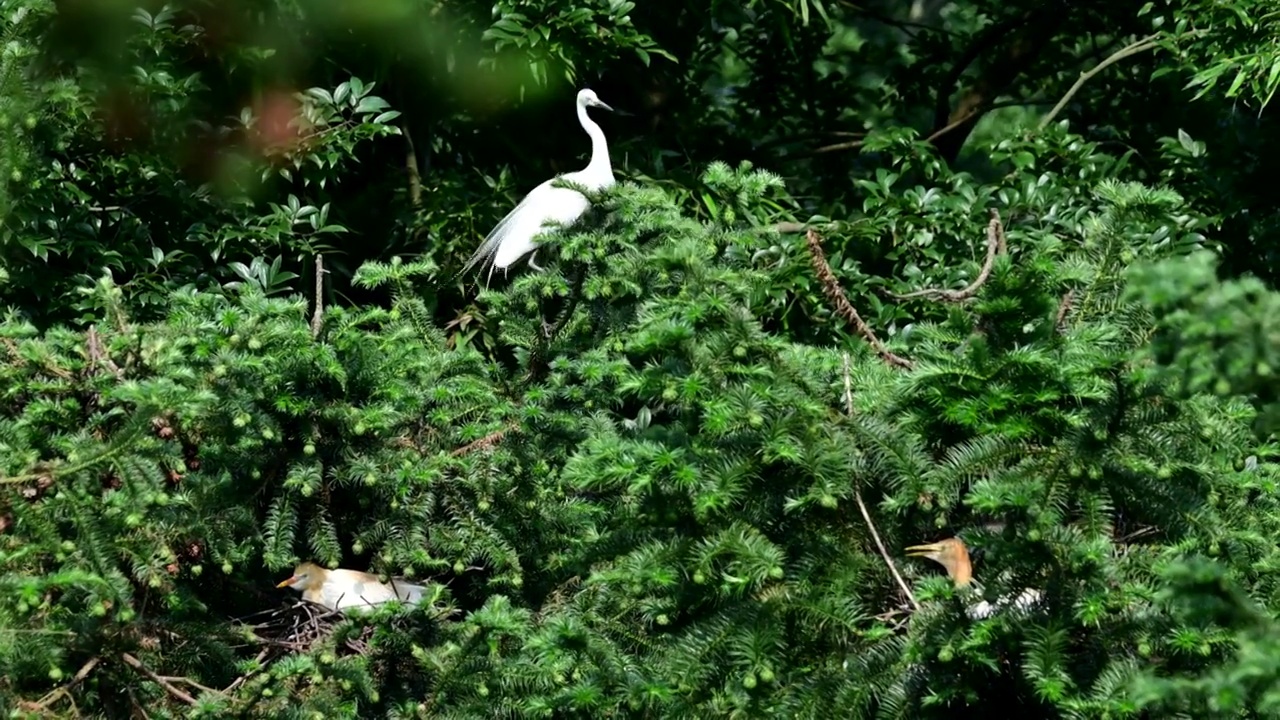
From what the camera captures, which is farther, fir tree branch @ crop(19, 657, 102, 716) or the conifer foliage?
fir tree branch @ crop(19, 657, 102, 716)

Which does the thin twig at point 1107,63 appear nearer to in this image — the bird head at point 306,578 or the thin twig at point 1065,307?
the thin twig at point 1065,307

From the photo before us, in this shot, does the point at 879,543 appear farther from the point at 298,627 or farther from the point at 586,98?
the point at 586,98

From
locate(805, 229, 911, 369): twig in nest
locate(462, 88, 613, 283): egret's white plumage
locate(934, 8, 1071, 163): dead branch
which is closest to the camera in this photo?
locate(805, 229, 911, 369): twig in nest

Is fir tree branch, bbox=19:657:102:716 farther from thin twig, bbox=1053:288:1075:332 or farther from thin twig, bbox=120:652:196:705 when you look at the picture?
thin twig, bbox=1053:288:1075:332

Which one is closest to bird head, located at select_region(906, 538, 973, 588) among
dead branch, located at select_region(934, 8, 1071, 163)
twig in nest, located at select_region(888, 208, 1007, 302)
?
twig in nest, located at select_region(888, 208, 1007, 302)

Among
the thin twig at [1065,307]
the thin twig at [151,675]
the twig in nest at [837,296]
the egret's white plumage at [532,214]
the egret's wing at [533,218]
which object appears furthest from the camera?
the egret's white plumage at [532,214]

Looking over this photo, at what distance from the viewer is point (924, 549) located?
2549mm

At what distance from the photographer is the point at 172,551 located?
9.75ft

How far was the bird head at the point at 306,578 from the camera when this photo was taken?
122 inches

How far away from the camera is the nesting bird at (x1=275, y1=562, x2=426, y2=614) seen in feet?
10.2

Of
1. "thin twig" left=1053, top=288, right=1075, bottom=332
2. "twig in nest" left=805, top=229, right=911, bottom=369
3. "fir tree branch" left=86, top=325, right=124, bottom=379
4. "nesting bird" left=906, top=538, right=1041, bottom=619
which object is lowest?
"fir tree branch" left=86, top=325, right=124, bottom=379

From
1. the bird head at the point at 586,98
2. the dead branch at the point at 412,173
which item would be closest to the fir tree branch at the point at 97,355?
the dead branch at the point at 412,173

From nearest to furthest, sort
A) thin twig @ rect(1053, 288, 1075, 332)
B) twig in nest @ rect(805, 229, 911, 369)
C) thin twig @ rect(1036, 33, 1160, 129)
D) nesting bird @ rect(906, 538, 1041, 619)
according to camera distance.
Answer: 1. nesting bird @ rect(906, 538, 1041, 619)
2. thin twig @ rect(1053, 288, 1075, 332)
3. twig in nest @ rect(805, 229, 911, 369)
4. thin twig @ rect(1036, 33, 1160, 129)

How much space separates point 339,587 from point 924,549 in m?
1.23
